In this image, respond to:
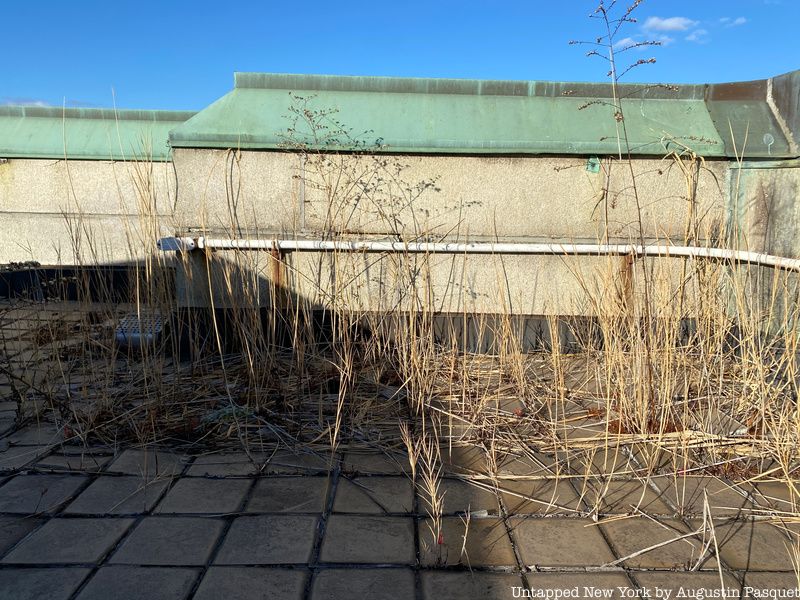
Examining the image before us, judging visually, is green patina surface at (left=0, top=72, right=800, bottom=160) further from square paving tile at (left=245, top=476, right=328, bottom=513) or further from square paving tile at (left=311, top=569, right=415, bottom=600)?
square paving tile at (left=311, top=569, right=415, bottom=600)

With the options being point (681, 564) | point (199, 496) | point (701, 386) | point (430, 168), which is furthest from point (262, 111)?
point (681, 564)

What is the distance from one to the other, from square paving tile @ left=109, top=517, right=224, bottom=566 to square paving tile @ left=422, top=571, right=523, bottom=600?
58cm

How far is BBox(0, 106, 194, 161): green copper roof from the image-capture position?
5547 mm

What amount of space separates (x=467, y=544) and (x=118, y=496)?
1088mm

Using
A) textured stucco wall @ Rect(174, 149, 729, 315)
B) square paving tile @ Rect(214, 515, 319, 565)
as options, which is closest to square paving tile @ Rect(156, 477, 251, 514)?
square paving tile @ Rect(214, 515, 319, 565)

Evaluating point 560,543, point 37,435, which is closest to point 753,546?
point 560,543

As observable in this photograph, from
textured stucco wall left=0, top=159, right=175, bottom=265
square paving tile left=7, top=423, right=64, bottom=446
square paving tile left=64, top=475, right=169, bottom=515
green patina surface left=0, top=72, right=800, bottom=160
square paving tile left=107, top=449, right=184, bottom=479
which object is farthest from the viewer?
textured stucco wall left=0, top=159, right=175, bottom=265

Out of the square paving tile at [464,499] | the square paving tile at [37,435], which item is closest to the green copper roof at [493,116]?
the square paving tile at [37,435]

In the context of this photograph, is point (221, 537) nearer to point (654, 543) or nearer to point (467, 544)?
point (467, 544)

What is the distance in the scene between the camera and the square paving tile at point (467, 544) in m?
1.53

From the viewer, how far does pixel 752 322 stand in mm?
2016

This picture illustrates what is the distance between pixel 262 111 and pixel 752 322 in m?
2.62

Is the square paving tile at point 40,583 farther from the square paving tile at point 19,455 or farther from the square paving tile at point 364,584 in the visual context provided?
the square paving tile at point 19,455

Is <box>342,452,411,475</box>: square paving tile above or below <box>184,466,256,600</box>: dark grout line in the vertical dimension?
below
